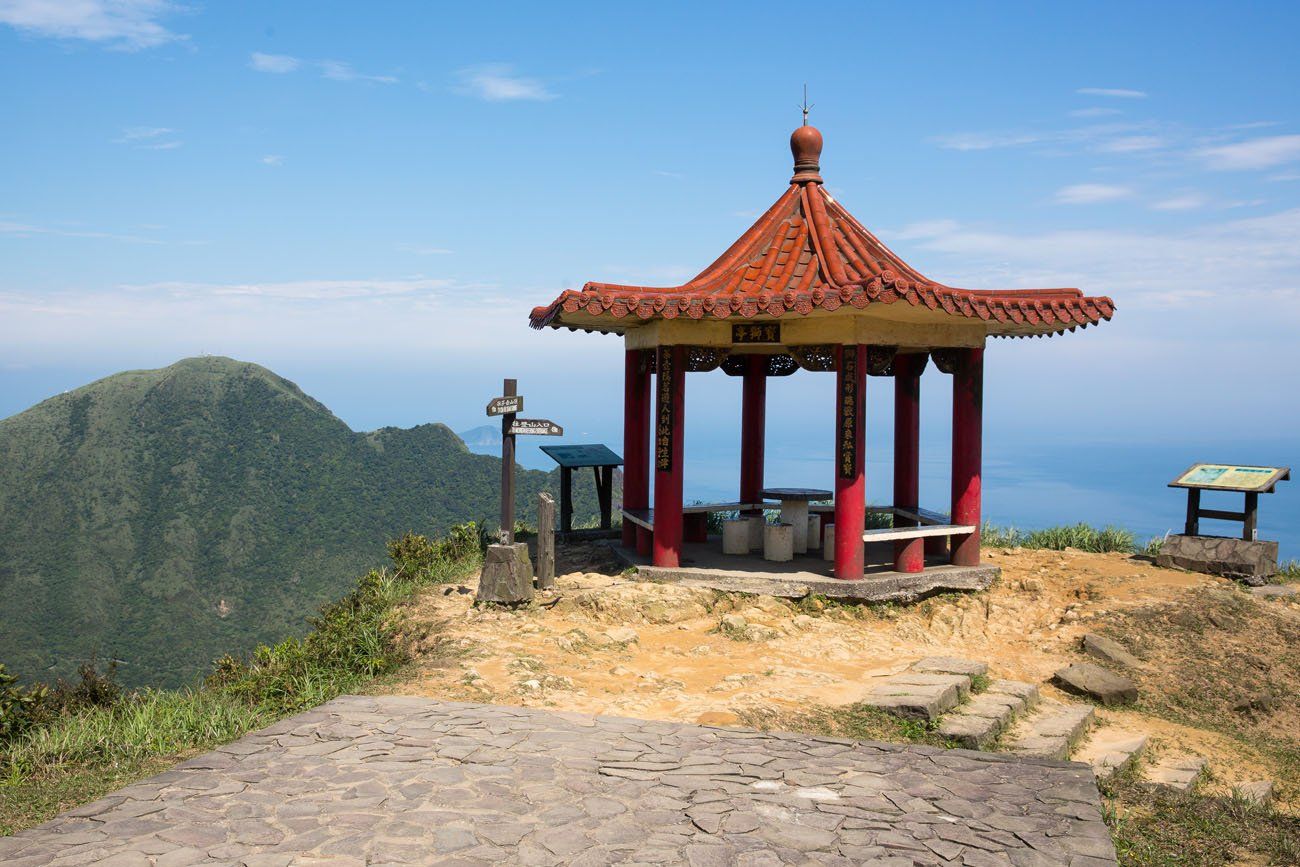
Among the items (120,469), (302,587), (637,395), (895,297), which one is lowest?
(302,587)

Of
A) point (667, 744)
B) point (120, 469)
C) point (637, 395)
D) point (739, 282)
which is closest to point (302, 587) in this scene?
point (120, 469)

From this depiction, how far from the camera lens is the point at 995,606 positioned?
1180cm

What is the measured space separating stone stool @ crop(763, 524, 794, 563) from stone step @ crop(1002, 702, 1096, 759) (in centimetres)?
425

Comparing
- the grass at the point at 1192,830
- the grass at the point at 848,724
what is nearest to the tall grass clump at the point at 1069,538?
the grass at the point at 848,724

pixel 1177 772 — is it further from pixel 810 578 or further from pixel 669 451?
pixel 669 451

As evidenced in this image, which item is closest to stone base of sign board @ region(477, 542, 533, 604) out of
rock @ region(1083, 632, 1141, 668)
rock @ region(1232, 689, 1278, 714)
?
A: rock @ region(1083, 632, 1141, 668)

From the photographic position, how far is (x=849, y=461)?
37.0ft

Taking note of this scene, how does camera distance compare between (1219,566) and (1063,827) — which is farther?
(1219,566)

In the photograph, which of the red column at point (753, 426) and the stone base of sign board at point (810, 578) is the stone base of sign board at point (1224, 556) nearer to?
the stone base of sign board at point (810, 578)

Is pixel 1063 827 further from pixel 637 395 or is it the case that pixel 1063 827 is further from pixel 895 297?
pixel 637 395

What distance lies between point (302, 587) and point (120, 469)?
13286 mm

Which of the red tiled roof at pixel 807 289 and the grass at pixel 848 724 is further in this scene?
the red tiled roof at pixel 807 289

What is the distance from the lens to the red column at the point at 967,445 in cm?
1243

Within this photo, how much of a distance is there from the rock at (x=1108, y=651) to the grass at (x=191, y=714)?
661 cm
